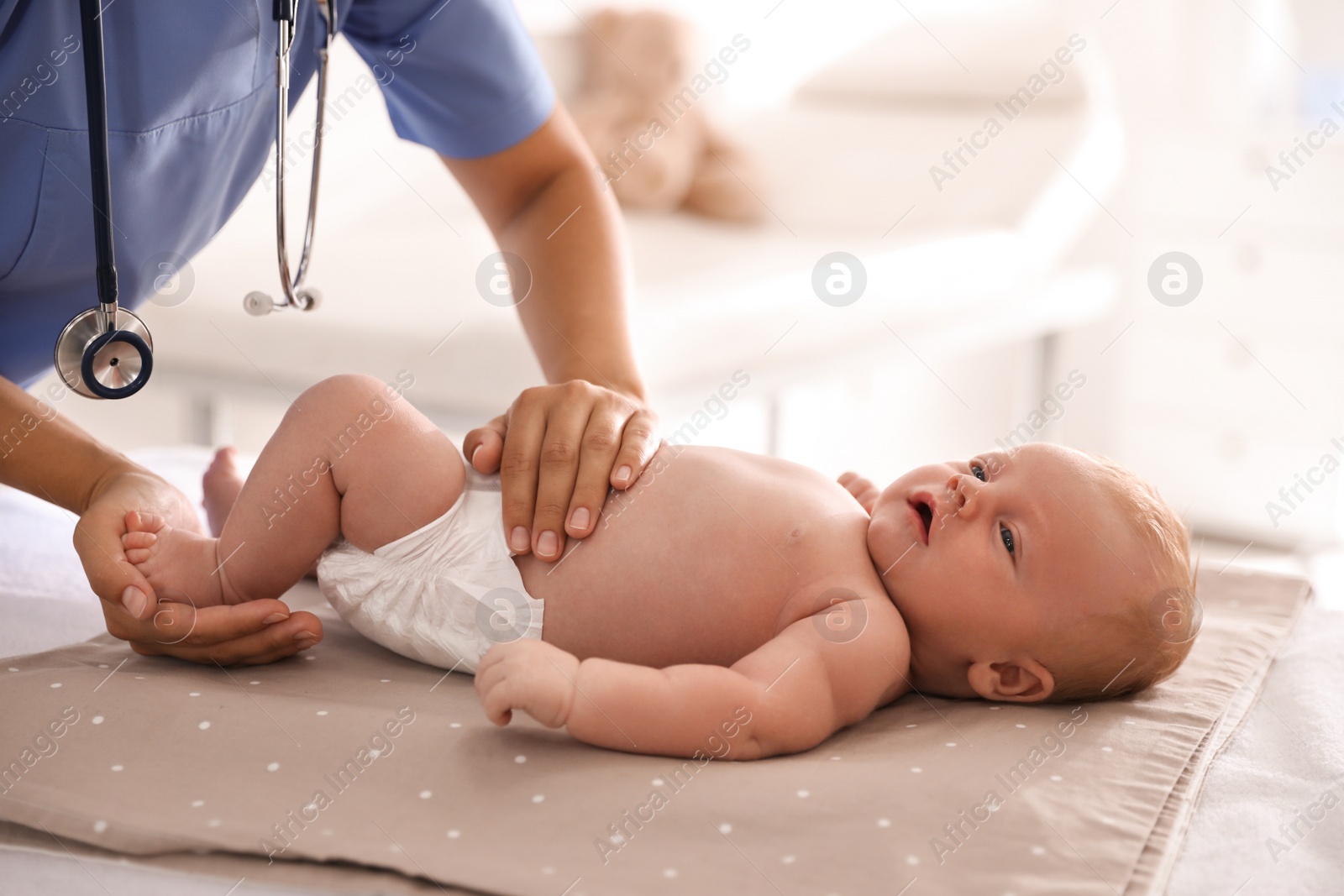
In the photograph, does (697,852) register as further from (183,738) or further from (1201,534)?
(1201,534)

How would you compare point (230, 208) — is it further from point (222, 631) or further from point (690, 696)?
point (690, 696)

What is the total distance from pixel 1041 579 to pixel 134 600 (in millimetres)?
739

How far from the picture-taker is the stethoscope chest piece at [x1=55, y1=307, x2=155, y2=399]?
2.80 ft

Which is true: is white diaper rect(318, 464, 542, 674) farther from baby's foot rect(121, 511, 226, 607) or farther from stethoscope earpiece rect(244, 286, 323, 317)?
stethoscope earpiece rect(244, 286, 323, 317)

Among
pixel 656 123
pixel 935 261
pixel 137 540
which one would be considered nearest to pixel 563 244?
pixel 137 540

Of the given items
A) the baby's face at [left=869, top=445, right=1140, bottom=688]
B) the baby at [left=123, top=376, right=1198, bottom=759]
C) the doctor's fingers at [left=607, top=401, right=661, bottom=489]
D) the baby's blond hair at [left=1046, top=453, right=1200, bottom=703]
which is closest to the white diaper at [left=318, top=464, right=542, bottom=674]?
the baby at [left=123, top=376, right=1198, bottom=759]

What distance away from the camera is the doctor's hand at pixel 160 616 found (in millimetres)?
922

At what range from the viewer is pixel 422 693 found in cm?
93

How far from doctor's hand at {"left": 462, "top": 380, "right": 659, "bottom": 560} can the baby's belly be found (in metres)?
0.03

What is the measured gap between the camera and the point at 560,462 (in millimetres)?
978

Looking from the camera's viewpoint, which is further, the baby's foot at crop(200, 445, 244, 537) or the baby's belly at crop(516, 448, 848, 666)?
the baby's foot at crop(200, 445, 244, 537)

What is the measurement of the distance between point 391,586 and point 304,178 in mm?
1961

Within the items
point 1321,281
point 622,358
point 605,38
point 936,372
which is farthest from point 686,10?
point 622,358

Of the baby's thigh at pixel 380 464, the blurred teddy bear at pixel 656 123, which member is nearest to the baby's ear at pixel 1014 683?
the baby's thigh at pixel 380 464
